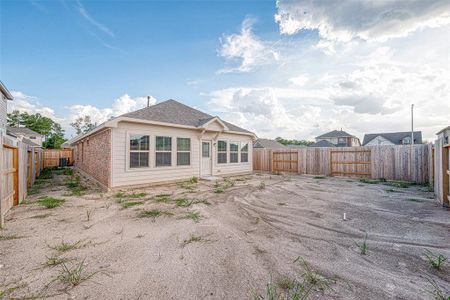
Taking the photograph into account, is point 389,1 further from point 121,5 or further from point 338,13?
point 121,5

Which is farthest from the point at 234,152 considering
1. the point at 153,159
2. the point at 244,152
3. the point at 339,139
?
the point at 339,139

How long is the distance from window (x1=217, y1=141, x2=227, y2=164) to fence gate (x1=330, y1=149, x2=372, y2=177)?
277 inches

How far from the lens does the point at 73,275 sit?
238 cm

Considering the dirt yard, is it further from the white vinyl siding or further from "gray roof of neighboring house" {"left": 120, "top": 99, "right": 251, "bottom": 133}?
"gray roof of neighboring house" {"left": 120, "top": 99, "right": 251, "bottom": 133}

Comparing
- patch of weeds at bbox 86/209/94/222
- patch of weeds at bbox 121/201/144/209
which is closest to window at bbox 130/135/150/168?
patch of weeds at bbox 121/201/144/209

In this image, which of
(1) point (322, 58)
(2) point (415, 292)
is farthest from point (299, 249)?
(1) point (322, 58)

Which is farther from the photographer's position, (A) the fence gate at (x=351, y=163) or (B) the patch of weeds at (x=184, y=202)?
(A) the fence gate at (x=351, y=163)

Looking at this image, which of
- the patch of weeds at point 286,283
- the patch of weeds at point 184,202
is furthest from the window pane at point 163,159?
the patch of weeds at point 286,283

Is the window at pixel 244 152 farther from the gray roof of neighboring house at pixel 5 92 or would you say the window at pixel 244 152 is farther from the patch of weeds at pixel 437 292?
the gray roof of neighboring house at pixel 5 92

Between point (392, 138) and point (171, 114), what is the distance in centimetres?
4429

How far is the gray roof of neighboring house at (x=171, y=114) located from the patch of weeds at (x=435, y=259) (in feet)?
29.5

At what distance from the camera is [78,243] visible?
335 centimetres

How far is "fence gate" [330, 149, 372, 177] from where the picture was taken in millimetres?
11789

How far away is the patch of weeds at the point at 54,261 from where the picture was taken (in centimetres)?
268
